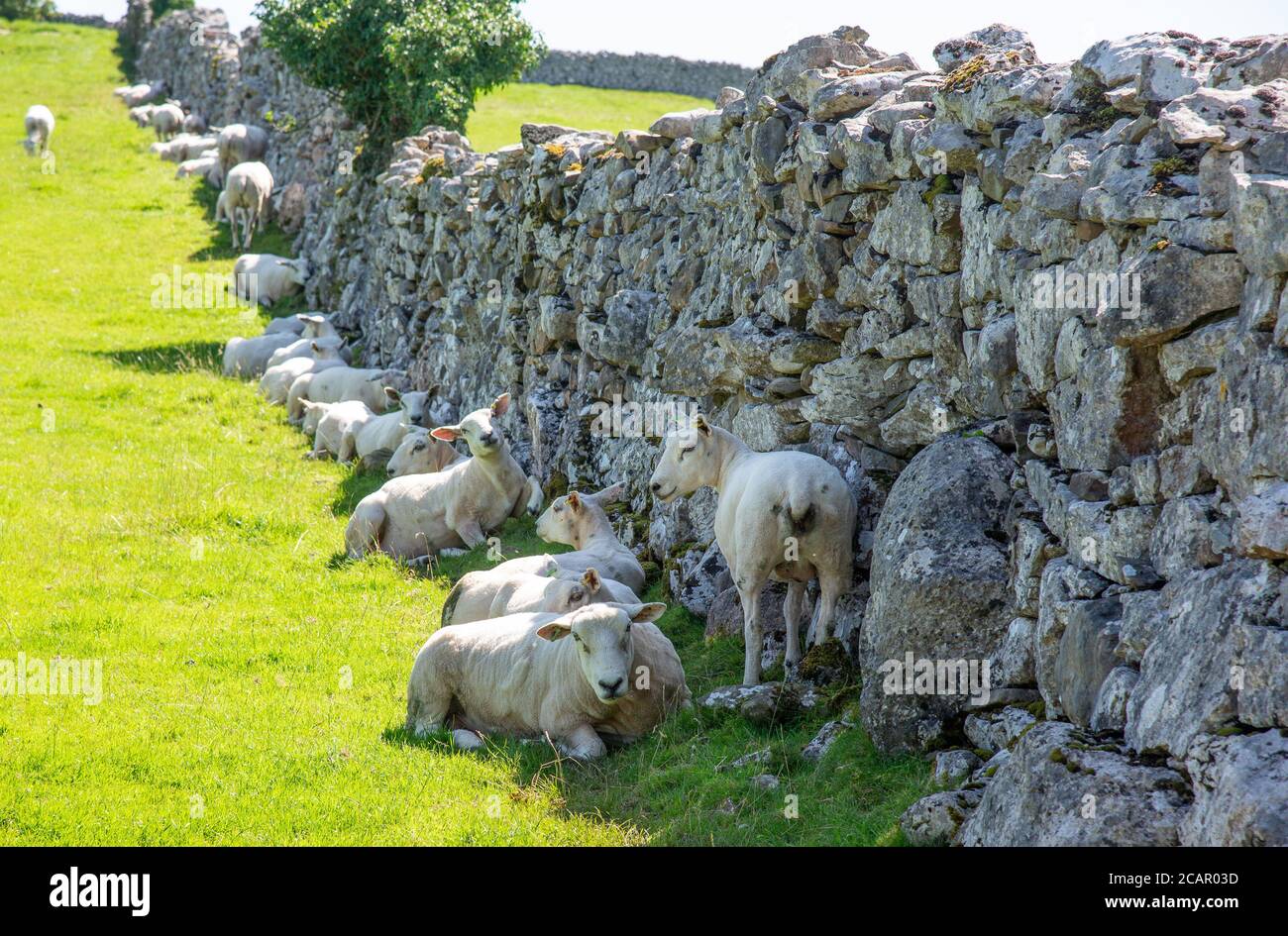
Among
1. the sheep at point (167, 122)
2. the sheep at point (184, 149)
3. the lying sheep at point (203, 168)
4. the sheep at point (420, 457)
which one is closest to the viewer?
the sheep at point (420, 457)

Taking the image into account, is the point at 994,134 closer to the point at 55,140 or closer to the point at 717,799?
the point at 717,799

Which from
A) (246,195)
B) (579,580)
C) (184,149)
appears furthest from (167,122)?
(579,580)

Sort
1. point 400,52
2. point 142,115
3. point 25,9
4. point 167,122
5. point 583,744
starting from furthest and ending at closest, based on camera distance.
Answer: point 25,9, point 142,115, point 167,122, point 400,52, point 583,744

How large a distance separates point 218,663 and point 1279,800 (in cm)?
856

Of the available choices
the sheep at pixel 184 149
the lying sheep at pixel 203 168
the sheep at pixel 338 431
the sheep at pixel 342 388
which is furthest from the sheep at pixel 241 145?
the sheep at pixel 338 431

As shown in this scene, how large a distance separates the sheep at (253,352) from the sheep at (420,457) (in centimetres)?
757

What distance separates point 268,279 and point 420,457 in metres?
13.5

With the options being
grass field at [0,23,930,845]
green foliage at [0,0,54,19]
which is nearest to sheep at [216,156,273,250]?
grass field at [0,23,930,845]

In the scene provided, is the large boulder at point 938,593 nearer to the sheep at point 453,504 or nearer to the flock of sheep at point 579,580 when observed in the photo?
the flock of sheep at point 579,580

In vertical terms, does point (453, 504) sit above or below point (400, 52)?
below

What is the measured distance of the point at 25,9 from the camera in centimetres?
7006

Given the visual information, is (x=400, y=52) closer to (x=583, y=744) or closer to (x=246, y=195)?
(x=246, y=195)

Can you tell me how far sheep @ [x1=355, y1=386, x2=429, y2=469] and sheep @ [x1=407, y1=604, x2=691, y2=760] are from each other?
8209mm

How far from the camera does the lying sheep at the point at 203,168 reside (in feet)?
121
